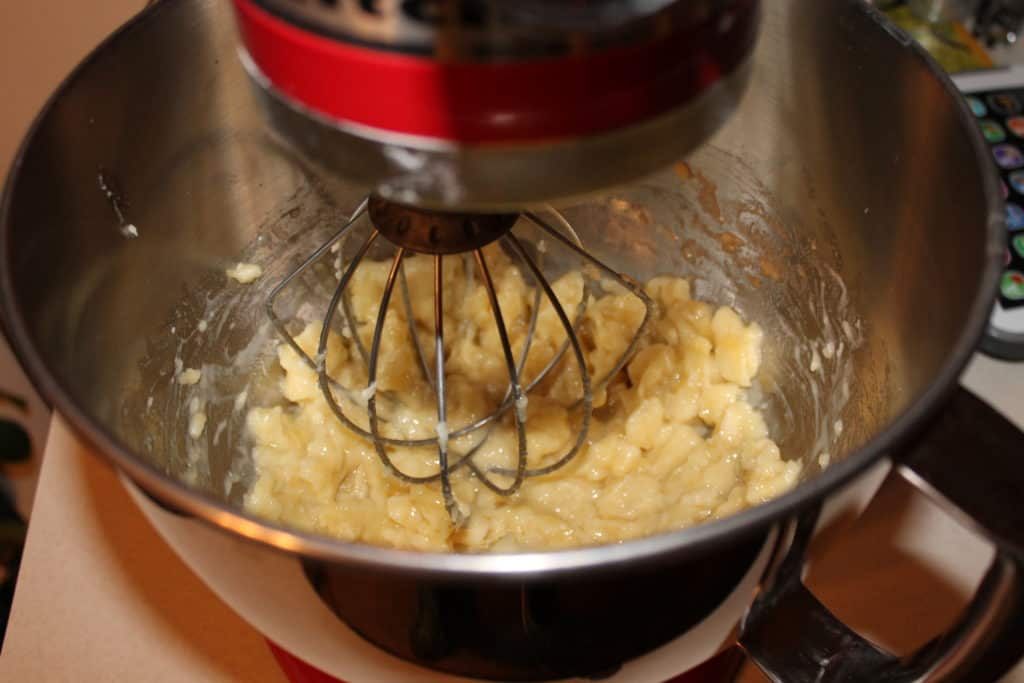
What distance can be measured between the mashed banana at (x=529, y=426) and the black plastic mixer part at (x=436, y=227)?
21 cm

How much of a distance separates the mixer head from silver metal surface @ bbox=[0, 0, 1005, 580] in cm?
2

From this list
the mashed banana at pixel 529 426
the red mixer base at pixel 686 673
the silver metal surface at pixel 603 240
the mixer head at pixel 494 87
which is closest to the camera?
the mixer head at pixel 494 87

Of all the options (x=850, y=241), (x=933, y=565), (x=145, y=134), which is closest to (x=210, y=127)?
(x=145, y=134)

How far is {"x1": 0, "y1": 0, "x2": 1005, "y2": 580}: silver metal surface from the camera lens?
478 millimetres

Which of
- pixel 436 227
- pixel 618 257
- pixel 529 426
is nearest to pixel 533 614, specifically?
pixel 436 227

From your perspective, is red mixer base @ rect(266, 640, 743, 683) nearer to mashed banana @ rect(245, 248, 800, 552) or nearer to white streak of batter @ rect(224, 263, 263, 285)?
mashed banana @ rect(245, 248, 800, 552)

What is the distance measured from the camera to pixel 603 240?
902 mm

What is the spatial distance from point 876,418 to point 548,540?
0.83 ft

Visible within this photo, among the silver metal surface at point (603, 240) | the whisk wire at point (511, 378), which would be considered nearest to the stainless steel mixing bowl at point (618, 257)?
the silver metal surface at point (603, 240)

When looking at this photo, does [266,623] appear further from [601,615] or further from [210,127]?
[210,127]

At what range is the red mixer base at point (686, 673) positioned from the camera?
637 millimetres

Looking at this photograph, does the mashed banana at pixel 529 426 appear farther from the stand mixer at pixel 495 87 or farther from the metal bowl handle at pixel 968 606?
the stand mixer at pixel 495 87

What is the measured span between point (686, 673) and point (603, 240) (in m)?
0.41

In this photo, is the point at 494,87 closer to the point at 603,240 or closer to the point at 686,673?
the point at 686,673
